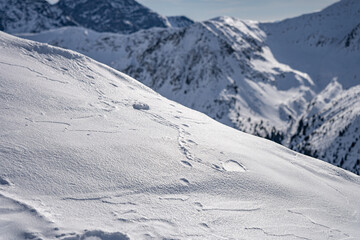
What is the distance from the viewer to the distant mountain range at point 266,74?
114500 mm

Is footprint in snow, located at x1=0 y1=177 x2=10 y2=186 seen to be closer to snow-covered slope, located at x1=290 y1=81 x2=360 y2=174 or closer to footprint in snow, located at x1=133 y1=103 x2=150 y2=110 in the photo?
footprint in snow, located at x1=133 y1=103 x2=150 y2=110

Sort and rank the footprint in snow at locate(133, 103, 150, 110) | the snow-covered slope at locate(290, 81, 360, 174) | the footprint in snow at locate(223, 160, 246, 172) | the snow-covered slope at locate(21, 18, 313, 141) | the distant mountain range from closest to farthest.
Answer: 1. the footprint in snow at locate(223, 160, 246, 172)
2. the footprint in snow at locate(133, 103, 150, 110)
3. the snow-covered slope at locate(290, 81, 360, 174)
4. the distant mountain range
5. the snow-covered slope at locate(21, 18, 313, 141)

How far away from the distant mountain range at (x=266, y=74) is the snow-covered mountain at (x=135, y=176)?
92.8 meters

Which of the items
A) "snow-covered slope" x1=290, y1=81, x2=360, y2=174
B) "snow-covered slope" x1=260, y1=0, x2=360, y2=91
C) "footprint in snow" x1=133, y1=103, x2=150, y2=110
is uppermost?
"snow-covered slope" x1=260, y1=0, x2=360, y2=91

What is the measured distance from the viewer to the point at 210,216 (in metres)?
5.81

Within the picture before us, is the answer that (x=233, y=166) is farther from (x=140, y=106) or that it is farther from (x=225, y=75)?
(x=225, y=75)

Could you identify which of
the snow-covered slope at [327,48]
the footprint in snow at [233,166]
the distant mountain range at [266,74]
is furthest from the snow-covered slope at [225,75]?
the footprint in snow at [233,166]

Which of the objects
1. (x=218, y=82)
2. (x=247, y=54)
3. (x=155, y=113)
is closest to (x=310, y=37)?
(x=247, y=54)

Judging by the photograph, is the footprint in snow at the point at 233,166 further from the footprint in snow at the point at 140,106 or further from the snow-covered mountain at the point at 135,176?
the footprint in snow at the point at 140,106

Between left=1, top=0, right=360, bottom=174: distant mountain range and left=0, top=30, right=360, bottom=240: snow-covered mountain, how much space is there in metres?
92.8

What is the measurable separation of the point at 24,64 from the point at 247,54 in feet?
572

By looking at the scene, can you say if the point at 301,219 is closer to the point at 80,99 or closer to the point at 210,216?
the point at 210,216

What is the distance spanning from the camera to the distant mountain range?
114m

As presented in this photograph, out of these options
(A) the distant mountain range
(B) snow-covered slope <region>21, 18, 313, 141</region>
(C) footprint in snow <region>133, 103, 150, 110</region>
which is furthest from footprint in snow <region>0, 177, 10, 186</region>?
(B) snow-covered slope <region>21, 18, 313, 141</region>
